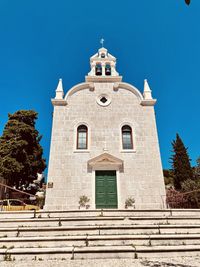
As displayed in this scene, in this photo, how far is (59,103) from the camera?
14.8 metres

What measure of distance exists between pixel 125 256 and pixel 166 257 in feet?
3.78

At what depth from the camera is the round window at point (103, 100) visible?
14.9m

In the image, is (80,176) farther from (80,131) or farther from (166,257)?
(166,257)

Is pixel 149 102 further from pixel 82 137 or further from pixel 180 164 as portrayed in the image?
pixel 180 164

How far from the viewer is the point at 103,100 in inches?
600

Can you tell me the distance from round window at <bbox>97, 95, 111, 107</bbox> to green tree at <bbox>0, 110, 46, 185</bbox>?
405 inches

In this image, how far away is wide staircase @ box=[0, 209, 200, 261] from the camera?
5.44 metres

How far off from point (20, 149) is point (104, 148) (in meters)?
11.1

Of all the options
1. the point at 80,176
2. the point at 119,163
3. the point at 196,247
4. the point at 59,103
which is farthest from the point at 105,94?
the point at 196,247

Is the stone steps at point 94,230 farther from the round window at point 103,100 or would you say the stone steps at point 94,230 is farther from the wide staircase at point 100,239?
the round window at point 103,100

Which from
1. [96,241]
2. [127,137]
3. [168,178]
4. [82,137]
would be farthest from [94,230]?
[168,178]

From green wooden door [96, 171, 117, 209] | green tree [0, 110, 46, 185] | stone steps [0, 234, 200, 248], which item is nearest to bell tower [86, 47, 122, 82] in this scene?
green wooden door [96, 171, 117, 209]

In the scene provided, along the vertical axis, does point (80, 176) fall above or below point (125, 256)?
above

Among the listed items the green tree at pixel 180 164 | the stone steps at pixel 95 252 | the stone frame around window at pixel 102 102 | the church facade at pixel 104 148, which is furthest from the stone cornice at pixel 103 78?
the green tree at pixel 180 164
